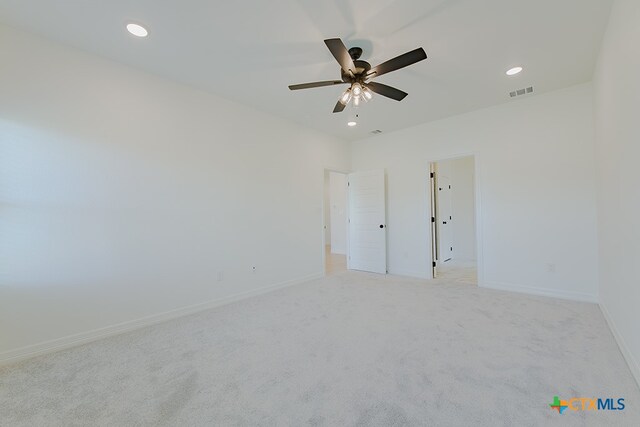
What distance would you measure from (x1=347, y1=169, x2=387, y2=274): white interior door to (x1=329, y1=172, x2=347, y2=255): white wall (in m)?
2.32

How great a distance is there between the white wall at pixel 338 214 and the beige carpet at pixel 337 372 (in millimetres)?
4970

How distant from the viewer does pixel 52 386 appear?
6.17 feet

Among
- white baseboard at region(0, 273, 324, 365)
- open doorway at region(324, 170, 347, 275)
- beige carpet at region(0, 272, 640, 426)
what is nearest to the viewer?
beige carpet at region(0, 272, 640, 426)

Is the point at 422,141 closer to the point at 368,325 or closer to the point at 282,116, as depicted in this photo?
the point at 282,116

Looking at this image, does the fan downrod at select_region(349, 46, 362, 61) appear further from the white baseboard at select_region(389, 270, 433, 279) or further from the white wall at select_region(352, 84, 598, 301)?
the white baseboard at select_region(389, 270, 433, 279)

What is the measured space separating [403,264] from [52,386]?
186 inches

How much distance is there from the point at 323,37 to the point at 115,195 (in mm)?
2583

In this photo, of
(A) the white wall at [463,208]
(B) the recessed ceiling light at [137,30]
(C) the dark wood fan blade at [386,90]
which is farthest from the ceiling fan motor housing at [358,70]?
(A) the white wall at [463,208]

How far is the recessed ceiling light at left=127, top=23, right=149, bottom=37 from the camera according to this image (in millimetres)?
2240

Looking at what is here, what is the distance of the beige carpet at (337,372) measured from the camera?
1.57m

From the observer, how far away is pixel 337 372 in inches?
77.8

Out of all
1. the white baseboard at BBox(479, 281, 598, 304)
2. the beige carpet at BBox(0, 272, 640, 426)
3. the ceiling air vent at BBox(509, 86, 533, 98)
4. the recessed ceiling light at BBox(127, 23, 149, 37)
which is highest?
the recessed ceiling light at BBox(127, 23, 149, 37)

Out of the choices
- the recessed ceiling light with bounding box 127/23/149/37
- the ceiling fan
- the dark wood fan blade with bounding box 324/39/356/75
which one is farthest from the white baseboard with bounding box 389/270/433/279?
the recessed ceiling light with bounding box 127/23/149/37

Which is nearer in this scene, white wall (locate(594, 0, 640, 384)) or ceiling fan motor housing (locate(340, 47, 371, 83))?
white wall (locate(594, 0, 640, 384))
